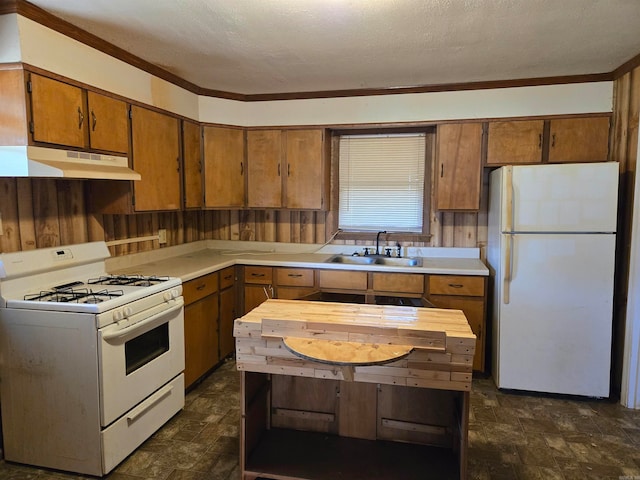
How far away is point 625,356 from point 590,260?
71 cm

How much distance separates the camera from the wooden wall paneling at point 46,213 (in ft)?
8.09

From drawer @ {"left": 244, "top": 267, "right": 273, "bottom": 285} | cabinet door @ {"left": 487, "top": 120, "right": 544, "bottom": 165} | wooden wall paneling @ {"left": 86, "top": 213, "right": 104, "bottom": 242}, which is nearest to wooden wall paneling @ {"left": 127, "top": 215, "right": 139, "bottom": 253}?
wooden wall paneling @ {"left": 86, "top": 213, "right": 104, "bottom": 242}

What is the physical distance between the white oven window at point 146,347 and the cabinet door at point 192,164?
1233mm

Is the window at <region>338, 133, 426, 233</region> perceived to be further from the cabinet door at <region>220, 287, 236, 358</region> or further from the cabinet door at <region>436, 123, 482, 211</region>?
the cabinet door at <region>220, 287, 236, 358</region>

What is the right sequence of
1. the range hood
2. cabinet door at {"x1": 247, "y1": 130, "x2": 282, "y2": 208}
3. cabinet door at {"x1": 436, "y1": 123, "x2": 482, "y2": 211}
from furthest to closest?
cabinet door at {"x1": 247, "y1": 130, "x2": 282, "y2": 208} < cabinet door at {"x1": 436, "y1": 123, "x2": 482, "y2": 211} < the range hood

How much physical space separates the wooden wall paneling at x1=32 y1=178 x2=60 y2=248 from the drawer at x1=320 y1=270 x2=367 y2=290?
1909mm

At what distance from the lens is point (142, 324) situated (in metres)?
2.29

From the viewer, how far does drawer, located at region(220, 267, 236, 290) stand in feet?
11.2

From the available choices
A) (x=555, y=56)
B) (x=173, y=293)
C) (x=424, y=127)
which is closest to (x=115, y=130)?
(x=173, y=293)

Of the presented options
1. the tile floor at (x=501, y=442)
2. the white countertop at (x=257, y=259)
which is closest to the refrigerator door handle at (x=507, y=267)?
the white countertop at (x=257, y=259)

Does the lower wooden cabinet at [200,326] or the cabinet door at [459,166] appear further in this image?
the cabinet door at [459,166]

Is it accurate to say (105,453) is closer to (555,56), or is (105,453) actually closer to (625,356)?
(625,356)

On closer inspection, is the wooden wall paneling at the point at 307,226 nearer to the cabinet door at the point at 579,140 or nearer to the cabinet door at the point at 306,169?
the cabinet door at the point at 306,169

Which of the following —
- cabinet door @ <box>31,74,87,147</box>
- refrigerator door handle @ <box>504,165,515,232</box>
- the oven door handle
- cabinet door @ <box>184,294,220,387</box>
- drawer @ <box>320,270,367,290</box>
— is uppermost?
cabinet door @ <box>31,74,87,147</box>
